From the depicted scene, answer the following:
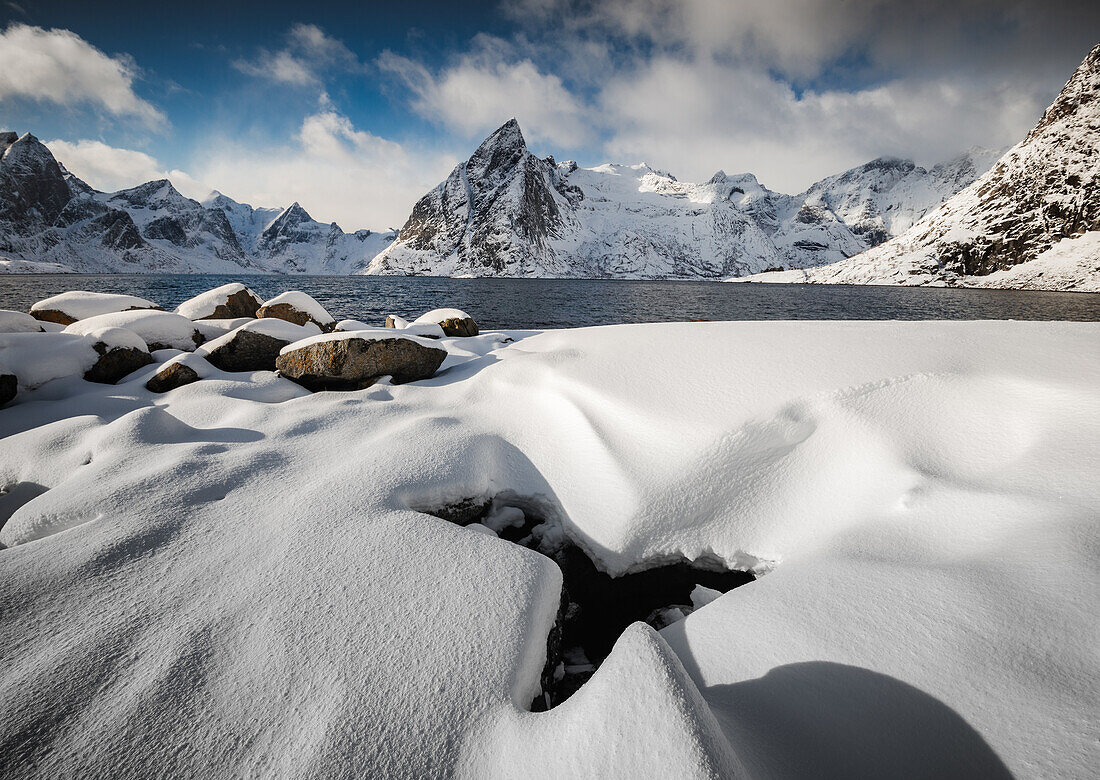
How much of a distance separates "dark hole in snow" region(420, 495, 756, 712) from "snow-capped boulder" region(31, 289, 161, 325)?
29.9ft

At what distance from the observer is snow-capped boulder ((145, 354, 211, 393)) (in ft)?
16.6

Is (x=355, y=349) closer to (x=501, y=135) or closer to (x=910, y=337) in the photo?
(x=910, y=337)

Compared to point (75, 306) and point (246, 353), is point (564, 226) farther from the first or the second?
point (246, 353)

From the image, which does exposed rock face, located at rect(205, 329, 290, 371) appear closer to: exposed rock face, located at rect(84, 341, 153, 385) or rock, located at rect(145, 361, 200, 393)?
rock, located at rect(145, 361, 200, 393)

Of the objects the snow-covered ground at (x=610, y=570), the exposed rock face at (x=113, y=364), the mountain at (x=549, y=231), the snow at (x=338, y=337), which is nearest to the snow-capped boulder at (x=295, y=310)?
the exposed rock face at (x=113, y=364)

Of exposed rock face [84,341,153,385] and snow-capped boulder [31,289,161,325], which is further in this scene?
snow-capped boulder [31,289,161,325]

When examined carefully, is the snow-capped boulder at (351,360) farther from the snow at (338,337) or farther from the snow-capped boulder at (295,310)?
the snow-capped boulder at (295,310)

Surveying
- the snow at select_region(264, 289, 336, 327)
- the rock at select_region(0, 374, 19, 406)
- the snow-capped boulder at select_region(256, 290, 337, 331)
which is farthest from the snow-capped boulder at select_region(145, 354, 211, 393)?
the snow at select_region(264, 289, 336, 327)

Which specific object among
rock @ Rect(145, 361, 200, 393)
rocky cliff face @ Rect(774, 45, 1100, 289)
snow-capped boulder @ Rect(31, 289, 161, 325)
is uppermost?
rocky cliff face @ Rect(774, 45, 1100, 289)

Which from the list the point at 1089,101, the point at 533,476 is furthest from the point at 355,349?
the point at 1089,101

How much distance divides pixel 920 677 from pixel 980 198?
118 metres

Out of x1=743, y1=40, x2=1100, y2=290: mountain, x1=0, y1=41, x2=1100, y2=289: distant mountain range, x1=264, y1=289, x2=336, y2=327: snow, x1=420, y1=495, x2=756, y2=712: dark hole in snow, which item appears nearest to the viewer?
x1=420, y1=495, x2=756, y2=712: dark hole in snow

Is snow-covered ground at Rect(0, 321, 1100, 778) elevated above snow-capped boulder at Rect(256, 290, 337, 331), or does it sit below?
below

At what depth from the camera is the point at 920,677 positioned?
159 cm
